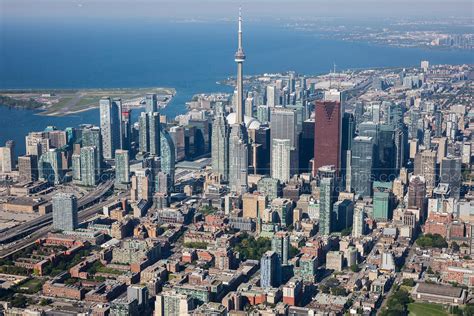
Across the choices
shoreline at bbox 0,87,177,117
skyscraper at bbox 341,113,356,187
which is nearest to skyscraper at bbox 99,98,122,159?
shoreline at bbox 0,87,177,117

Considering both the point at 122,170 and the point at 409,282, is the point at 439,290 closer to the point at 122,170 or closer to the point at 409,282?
the point at 409,282

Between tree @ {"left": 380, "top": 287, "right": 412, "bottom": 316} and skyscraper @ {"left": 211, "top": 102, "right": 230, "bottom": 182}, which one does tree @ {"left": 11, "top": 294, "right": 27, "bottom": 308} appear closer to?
tree @ {"left": 380, "top": 287, "right": 412, "bottom": 316}

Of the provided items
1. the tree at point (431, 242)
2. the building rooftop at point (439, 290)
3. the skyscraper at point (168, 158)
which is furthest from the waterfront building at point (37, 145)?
the building rooftop at point (439, 290)

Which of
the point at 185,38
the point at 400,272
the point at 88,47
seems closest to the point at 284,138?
the point at 400,272

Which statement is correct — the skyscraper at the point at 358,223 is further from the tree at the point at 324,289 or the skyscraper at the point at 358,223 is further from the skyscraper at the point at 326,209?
the tree at the point at 324,289

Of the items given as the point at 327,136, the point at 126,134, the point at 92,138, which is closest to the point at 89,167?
the point at 92,138

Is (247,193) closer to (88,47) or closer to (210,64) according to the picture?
(210,64)
